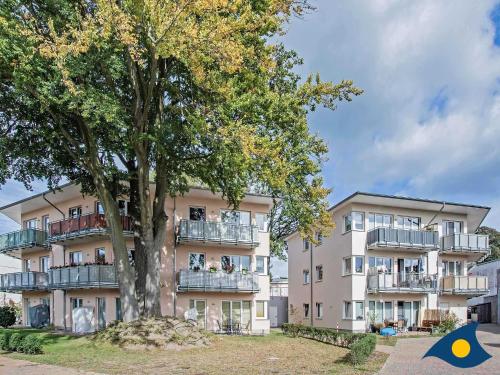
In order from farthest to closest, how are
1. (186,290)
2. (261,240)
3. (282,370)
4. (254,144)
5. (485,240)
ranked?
(485,240)
(261,240)
(186,290)
(254,144)
(282,370)

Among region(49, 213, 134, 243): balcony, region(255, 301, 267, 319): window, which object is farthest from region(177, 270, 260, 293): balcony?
region(49, 213, 134, 243): balcony

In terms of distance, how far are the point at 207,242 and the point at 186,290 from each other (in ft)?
10.6

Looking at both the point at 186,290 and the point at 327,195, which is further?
the point at 186,290

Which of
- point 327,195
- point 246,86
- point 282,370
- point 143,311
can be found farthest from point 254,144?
point 143,311

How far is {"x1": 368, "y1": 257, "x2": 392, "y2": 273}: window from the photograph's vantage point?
115 feet

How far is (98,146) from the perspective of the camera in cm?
2256

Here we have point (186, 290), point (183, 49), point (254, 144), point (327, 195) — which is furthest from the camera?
point (186, 290)

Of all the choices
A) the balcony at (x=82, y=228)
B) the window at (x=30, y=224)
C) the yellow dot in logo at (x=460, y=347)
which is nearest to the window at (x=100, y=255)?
the balcony at (x=82, y=228)

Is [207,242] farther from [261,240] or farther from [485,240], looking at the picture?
[485,240]

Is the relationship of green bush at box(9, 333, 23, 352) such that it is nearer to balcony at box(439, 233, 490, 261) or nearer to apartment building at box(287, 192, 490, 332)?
apartment building at box(287, 192, 490, 332)

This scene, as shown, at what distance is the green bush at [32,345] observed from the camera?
799 inches

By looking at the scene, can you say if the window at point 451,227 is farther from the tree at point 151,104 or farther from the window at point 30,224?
the window at point 30,224

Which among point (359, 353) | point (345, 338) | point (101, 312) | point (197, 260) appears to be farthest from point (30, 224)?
point (359, 353)

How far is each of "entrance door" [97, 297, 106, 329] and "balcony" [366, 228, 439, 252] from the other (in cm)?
1724
